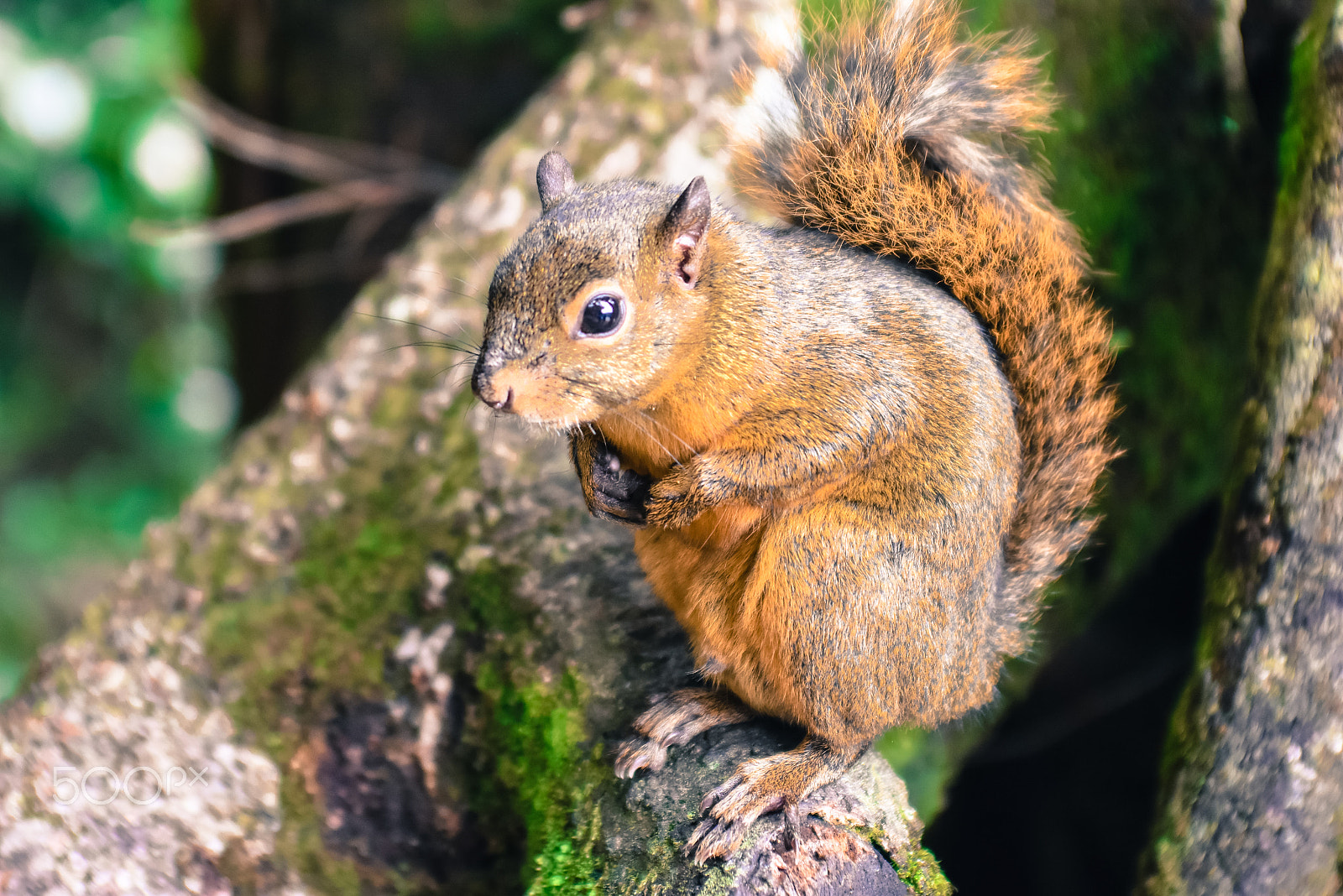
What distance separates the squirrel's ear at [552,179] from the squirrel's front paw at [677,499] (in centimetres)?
45

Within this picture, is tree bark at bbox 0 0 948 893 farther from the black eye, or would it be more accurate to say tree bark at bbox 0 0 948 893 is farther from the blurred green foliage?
the blurred green foliage

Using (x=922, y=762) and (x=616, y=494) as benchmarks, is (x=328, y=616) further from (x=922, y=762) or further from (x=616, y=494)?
(x=922, y=762)

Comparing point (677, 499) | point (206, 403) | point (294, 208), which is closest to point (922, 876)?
point (677, 499)

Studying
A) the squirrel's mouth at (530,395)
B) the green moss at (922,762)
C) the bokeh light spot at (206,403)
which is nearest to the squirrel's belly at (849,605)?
the squirrel's mouth at (530,395)

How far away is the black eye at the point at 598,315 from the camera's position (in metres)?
1.23

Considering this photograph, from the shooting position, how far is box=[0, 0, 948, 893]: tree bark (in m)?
1.54

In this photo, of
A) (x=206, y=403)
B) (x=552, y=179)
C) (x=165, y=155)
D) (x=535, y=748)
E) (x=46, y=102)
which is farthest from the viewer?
(x=206, y=403)

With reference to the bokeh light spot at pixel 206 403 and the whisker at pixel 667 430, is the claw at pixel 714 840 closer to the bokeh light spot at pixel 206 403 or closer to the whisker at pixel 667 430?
the whisker at pixel 667 430

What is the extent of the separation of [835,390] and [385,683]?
1101 millimetres

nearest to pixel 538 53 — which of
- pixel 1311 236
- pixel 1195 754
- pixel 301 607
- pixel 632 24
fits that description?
pixel 632 24

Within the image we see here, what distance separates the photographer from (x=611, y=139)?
2338 millimetres

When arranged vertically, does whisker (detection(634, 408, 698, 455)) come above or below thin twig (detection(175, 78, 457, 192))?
below

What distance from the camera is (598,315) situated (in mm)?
1229

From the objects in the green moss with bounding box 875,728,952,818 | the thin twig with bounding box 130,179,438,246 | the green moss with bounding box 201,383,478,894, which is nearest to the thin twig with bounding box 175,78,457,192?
the thin twig with bounding box 130,179,438,246
